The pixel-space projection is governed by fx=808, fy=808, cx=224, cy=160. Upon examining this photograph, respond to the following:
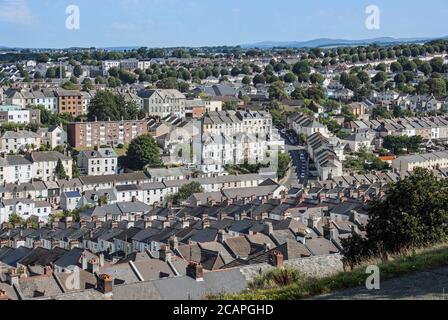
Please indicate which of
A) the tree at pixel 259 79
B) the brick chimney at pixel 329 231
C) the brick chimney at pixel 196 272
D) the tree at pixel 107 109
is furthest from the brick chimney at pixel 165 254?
the tree at pixel 259 79

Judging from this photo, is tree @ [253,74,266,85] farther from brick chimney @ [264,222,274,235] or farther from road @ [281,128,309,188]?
brick chimney @ [264,222,274,235]

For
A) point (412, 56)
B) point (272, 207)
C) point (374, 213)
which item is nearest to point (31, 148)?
point (272, 207)

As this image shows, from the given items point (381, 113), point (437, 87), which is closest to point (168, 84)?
point (381, 113)

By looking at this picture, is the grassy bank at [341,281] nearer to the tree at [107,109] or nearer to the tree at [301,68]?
the tree at [107,109]

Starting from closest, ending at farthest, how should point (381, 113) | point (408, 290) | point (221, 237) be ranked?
point (408, 290)
point (221, 237)
point (381, 113)

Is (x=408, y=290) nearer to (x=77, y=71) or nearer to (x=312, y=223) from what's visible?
(x=312, y=223)
